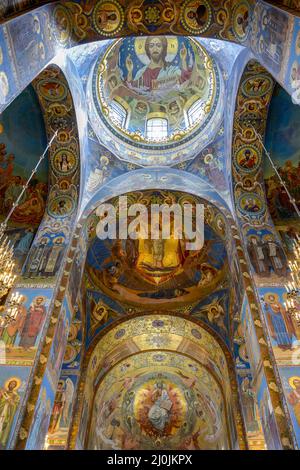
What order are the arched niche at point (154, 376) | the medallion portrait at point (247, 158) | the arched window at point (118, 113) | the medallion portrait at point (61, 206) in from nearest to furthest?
the medallion portrait at point (247, 158) → the medallion portrait at point (61, 206) → the arched niche at point (154, 376) → the arched window at point (118, 113)

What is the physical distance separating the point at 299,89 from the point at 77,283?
7.19 m

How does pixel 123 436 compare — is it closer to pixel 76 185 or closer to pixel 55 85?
pixel 76 185

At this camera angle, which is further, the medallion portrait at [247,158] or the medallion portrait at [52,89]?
the medallion portrait at [247,158]

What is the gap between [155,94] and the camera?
1461 centimetres

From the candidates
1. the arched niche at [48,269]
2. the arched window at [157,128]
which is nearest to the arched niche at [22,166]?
the arched niche at [48,269]

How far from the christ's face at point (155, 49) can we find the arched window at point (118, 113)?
2120mm

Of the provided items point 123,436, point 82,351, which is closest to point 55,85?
point 82,351

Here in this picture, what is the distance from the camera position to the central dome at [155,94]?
12.5 metres

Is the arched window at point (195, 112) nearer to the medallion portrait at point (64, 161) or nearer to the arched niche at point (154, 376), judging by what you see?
the medallion portrait at point (64, 161)

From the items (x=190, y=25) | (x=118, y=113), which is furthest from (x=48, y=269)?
(x=118, y=113)

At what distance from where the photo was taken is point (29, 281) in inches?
365

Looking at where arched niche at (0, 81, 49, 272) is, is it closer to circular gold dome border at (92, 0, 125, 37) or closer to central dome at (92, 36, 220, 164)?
central dome at (92, 36, 220, 164)

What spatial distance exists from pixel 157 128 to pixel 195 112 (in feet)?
5.18

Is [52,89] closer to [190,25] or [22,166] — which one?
[22,166]
